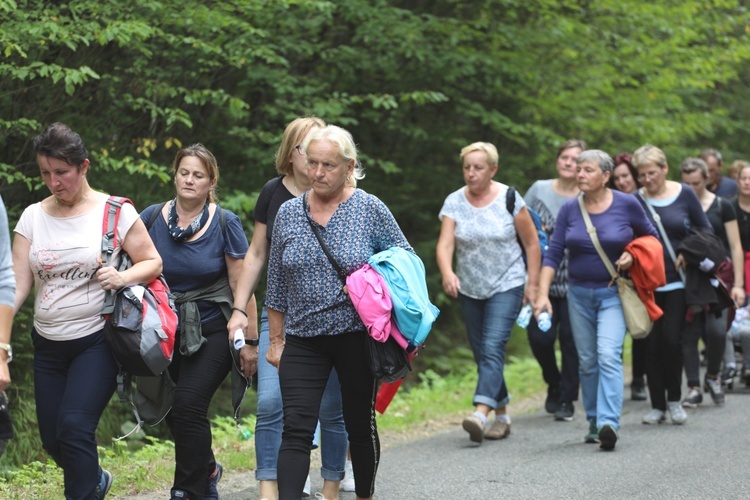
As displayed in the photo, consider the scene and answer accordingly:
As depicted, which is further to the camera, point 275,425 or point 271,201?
point 271,201

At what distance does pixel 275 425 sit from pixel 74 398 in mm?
1257

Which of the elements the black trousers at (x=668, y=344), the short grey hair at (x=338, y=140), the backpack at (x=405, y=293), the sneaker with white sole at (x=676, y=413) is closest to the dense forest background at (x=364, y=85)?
the short grey hair at (x=338, y=140)

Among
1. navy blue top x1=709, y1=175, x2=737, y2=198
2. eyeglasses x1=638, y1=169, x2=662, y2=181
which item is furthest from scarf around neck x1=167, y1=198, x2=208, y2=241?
navy blue top x1=709, y1=175, x2=737, y2=198

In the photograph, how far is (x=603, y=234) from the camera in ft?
26.3

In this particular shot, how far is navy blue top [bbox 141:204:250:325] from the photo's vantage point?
18.9 ft

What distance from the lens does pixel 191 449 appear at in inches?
216

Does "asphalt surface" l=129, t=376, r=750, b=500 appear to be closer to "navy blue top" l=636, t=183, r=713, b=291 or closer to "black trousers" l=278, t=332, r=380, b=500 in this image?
"black trousers" l=278, t=332, r=380, b=500

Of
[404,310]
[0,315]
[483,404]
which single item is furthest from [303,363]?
[483,404]

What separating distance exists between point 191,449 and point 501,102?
31.7ft

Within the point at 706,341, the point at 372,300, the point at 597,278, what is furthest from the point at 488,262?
the point at 372,300

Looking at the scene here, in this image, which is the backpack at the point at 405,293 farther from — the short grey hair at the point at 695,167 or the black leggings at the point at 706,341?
the short grey hair at the point at 695,167

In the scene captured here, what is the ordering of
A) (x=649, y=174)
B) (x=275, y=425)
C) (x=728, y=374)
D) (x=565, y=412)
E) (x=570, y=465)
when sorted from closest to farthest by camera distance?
(x=275, y=425), (x=570, y=465), (x=649, y=174), (x=565, y=412), (x=728, y=374)

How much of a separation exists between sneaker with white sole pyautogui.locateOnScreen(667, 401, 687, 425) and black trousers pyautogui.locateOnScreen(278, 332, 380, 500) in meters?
4.44

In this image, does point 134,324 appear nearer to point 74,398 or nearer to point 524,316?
point 74,398
